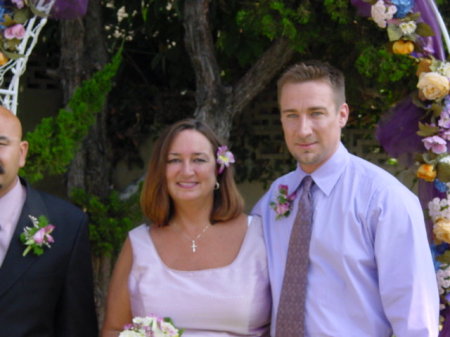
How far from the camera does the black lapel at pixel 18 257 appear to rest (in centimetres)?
300

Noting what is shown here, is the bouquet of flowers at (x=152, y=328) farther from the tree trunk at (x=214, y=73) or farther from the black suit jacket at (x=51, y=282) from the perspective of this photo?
the tree trunk at (x=214, y=73)

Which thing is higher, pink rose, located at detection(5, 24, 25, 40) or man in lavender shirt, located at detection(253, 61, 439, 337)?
pink rose, located at detection(5, 24, 25, 40)

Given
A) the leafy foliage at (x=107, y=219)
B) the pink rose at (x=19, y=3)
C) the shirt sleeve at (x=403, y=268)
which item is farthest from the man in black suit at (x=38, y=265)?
the leafy foliage at (x=107, y=219)

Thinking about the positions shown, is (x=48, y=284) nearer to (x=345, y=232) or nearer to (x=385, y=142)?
(x=345, y=232)

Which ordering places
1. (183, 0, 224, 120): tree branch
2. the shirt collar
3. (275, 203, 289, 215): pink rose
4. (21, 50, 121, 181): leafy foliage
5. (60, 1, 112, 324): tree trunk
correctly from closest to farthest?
the shirt collar < (275, 203, 289, 215): pink rose < (21, 50, 121, 181): leafy foliage < (183, 0, 224, 120): tree branch < (60, 1, 112, 324): tree trunk

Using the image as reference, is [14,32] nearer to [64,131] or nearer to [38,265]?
[38,265]

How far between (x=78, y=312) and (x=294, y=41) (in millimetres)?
2375

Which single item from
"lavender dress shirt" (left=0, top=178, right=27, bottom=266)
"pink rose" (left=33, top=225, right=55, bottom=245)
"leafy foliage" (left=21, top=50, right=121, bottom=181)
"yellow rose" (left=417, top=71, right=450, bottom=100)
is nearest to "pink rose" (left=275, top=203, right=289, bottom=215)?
"yellow rose" (left=417, top=71, right=450, bottom=100)

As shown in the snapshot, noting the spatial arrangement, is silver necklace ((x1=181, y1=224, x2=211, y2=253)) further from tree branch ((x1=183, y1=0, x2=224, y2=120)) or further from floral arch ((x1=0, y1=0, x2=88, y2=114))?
tree branch ((x1=183, y1=0, x2=224, y2=120))

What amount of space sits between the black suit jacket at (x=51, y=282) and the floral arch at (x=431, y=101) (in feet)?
5.04

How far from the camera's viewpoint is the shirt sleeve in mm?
2854

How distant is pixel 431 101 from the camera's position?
3504mm

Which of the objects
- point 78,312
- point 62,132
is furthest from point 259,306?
point 62,132

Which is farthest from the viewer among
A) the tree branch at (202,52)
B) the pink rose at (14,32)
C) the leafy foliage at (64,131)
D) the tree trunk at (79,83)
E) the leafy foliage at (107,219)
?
the tree trunk at (79,83)
